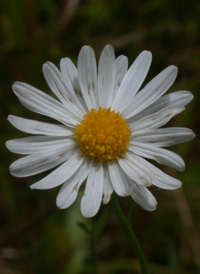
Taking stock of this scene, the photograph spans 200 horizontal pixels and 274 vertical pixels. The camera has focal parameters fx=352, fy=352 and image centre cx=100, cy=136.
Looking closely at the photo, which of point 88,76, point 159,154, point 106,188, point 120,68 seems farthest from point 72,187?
point 120,68

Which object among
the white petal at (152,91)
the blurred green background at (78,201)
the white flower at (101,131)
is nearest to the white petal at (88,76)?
the white flower at (101,131)

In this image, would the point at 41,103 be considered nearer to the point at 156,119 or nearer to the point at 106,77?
the point at 106,77

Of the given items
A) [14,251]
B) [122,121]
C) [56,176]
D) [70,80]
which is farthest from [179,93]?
[14,251]

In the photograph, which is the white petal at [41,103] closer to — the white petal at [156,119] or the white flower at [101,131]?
the white flower at [101,131]

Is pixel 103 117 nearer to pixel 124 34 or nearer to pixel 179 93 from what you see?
pixel 179 93

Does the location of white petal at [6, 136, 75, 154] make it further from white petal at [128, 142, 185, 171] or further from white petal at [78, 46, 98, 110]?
white petal at [128, 142, 185, 171]
